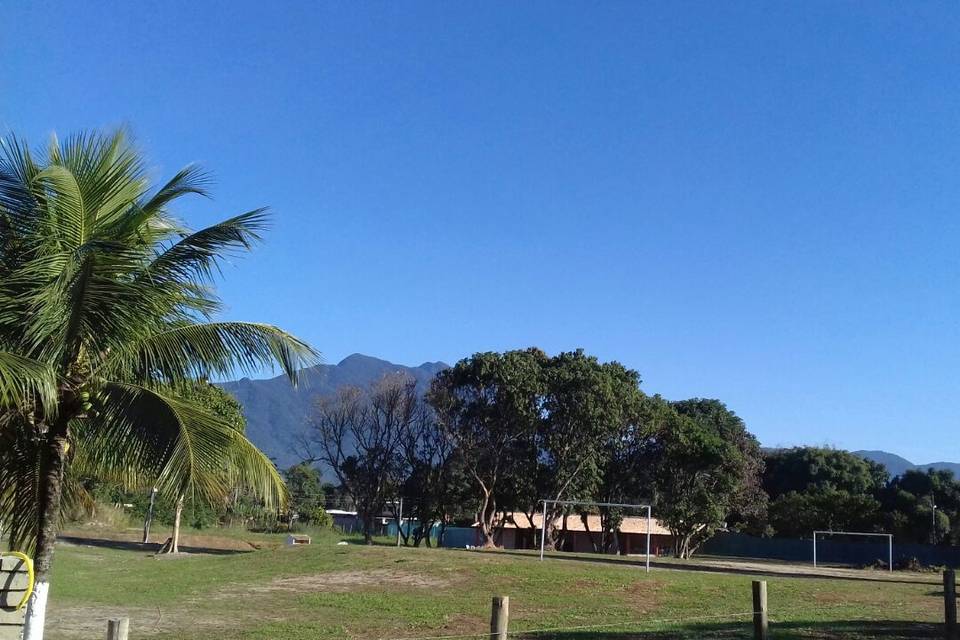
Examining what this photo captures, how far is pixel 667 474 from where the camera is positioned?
60250 mm

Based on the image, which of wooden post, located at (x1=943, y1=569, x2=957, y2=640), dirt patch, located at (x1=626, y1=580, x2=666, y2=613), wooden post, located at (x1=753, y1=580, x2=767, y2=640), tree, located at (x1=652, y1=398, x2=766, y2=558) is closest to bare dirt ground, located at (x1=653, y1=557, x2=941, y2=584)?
tree, located at (x1=652, y1=398, x2=766, y2=558)

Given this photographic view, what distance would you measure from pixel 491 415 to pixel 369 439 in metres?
10.0

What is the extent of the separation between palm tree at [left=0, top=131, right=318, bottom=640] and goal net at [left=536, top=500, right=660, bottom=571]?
46705mm

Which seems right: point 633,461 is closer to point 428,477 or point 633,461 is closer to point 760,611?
point 428,477

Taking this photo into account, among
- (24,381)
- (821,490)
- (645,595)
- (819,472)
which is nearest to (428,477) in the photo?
(645,595)

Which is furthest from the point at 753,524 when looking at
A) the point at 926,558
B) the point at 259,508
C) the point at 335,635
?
the point at 259,508

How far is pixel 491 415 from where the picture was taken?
184 feet

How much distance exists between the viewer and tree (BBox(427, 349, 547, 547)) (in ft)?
182

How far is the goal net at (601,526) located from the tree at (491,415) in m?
3.62

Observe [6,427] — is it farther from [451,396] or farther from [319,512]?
[319,512]

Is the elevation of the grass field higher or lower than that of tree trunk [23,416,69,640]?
lower

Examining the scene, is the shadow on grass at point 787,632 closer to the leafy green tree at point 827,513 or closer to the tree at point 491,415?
the tree at point 491,415

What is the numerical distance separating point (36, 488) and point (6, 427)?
93 centimetres

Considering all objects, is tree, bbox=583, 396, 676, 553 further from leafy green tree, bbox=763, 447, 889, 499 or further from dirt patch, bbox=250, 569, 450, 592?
dirt patch, bbox=250, 569, 450, 592
